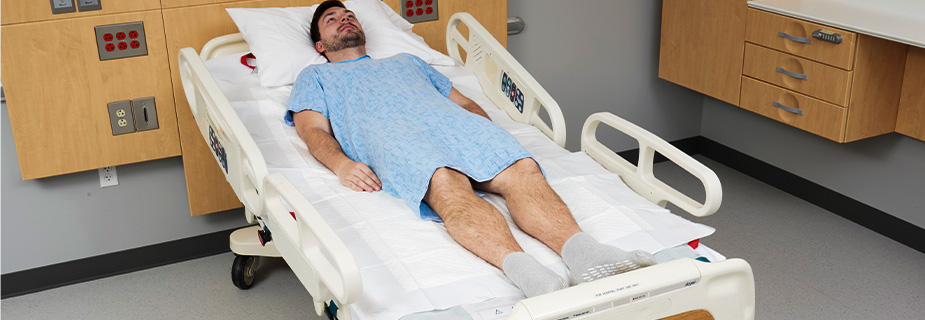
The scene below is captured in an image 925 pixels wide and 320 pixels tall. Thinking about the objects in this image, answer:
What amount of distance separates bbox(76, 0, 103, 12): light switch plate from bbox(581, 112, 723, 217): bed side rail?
1640 mm

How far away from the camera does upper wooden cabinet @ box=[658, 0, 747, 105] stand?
3.39m

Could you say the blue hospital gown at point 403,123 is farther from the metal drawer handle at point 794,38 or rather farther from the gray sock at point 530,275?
the metal drawer handle at point 794,38

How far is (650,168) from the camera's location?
224cm

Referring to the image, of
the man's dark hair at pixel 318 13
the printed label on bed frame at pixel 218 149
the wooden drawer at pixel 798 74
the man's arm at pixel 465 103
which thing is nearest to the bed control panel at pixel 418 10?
the man's dark hair at pixel 318 13

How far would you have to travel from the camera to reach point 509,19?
3512mm

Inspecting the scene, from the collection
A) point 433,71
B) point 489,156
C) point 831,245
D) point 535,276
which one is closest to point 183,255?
point 433,71

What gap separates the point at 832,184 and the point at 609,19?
121cm

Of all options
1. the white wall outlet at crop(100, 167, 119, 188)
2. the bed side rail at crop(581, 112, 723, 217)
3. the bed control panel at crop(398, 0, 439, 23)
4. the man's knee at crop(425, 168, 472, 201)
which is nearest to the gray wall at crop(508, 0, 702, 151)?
the bed control panel at crop(398, 0, 439, 23)

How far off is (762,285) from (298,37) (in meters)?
1.87

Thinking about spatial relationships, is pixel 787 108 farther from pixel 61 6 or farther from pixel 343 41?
pixel 61 6

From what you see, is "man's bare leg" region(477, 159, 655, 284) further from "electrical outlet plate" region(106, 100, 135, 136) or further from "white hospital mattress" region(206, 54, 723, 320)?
"electrical outlet plate" region(106, 100, 135, 136)

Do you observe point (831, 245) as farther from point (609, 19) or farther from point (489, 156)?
point (489, 156)

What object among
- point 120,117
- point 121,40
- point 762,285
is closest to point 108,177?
point 120,117

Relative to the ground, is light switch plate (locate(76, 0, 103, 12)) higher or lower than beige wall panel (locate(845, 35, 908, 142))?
higher
